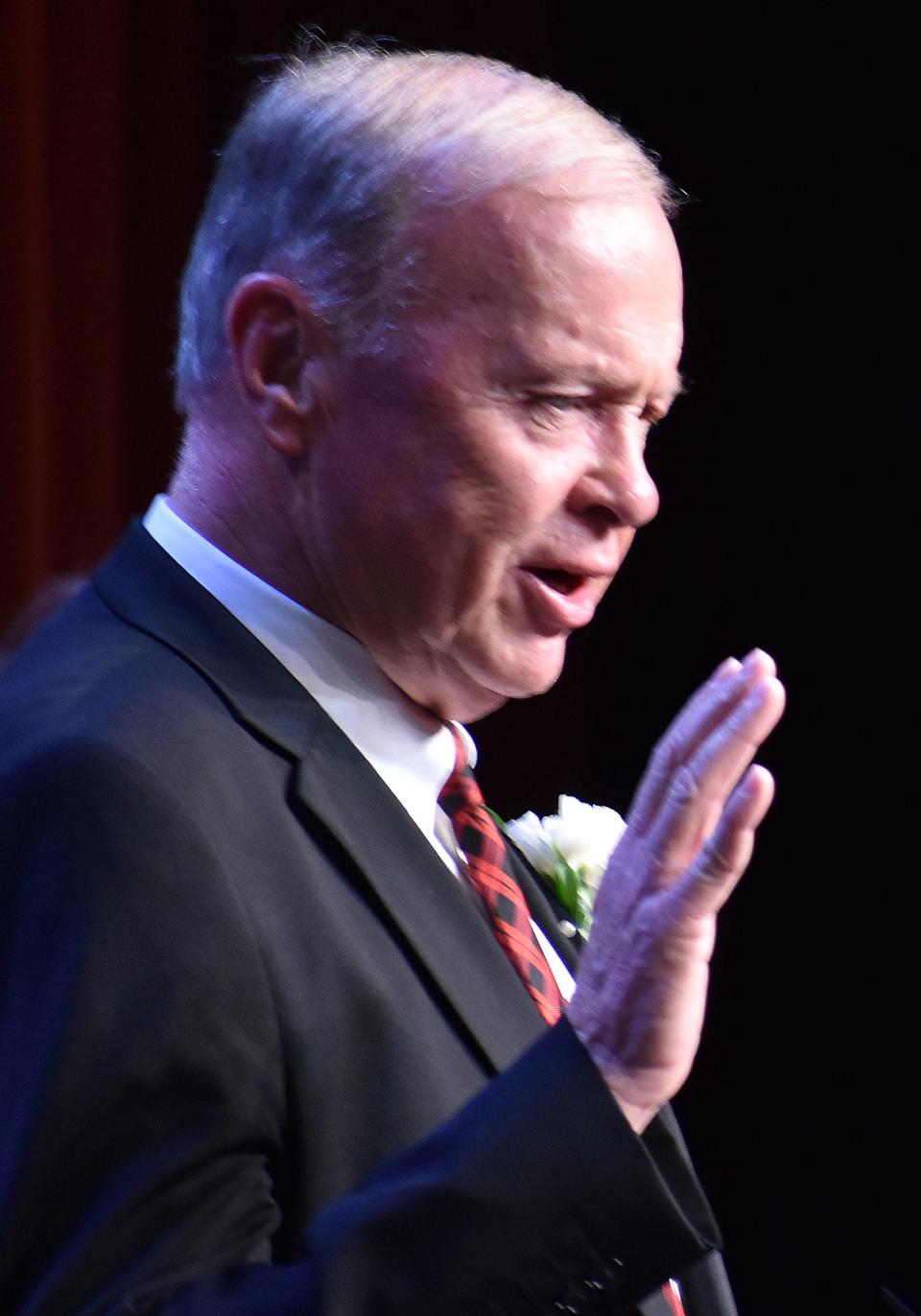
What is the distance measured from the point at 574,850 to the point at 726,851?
23.7 inches

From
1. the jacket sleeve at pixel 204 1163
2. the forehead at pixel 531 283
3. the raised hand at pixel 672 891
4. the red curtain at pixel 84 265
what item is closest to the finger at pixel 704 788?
the raised hand at pixel 672 891

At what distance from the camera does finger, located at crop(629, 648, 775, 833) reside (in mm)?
1062

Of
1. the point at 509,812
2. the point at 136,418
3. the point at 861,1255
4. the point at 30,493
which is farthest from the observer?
the point at 509,812

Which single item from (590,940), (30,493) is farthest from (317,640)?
(30,493)

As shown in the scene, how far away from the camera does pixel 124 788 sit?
1043mm

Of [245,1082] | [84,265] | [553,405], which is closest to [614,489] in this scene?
[553,405]

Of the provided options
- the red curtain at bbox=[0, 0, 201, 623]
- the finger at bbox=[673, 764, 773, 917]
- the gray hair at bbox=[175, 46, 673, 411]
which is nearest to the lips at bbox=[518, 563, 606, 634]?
the gray hair at bbox=[175, 46, 673, 411]

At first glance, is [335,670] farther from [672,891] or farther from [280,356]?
[672,891]

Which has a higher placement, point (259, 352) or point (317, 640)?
point (259, 352)

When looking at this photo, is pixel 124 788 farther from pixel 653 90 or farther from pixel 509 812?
pixel 653 90

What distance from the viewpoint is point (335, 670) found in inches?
51.5

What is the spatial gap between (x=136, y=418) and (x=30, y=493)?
0.26 meters

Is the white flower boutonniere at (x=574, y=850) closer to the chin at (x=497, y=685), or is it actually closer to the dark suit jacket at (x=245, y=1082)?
the chin at (x=497, y=685)

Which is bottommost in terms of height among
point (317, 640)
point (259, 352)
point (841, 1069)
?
point (841, 1069)
